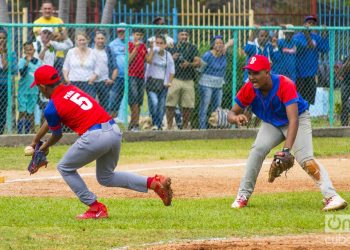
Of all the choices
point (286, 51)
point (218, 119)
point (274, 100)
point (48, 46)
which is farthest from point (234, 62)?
point (274, 100)

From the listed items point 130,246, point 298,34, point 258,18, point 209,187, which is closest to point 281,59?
point 298,34

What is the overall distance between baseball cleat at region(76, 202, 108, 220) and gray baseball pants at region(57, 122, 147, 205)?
7 centimetres

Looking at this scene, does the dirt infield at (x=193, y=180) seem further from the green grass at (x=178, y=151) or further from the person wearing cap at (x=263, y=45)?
the person wearing cap at (x=263, y=45)

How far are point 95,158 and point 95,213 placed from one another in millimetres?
545

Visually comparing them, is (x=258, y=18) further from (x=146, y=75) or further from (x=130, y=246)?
(x=130, y=246)

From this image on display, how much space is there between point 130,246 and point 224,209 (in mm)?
2608

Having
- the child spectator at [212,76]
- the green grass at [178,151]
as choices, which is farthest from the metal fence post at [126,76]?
the child spectator at [212,76]

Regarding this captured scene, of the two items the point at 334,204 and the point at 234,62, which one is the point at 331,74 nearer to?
the point at 234,62

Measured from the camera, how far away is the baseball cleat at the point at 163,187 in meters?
10.9

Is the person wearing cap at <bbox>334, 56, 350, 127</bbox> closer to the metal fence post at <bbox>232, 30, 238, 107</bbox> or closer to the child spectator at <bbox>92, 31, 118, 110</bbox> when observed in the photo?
the metal fence post at <bbox>232, 30, 238, 107</bbox>

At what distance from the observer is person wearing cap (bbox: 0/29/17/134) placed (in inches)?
717

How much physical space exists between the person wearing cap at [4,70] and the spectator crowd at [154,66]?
2cm

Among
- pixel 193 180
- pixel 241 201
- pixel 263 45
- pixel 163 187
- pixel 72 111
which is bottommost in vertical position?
pixel 193 180

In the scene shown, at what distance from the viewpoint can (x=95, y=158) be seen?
1055 cm
